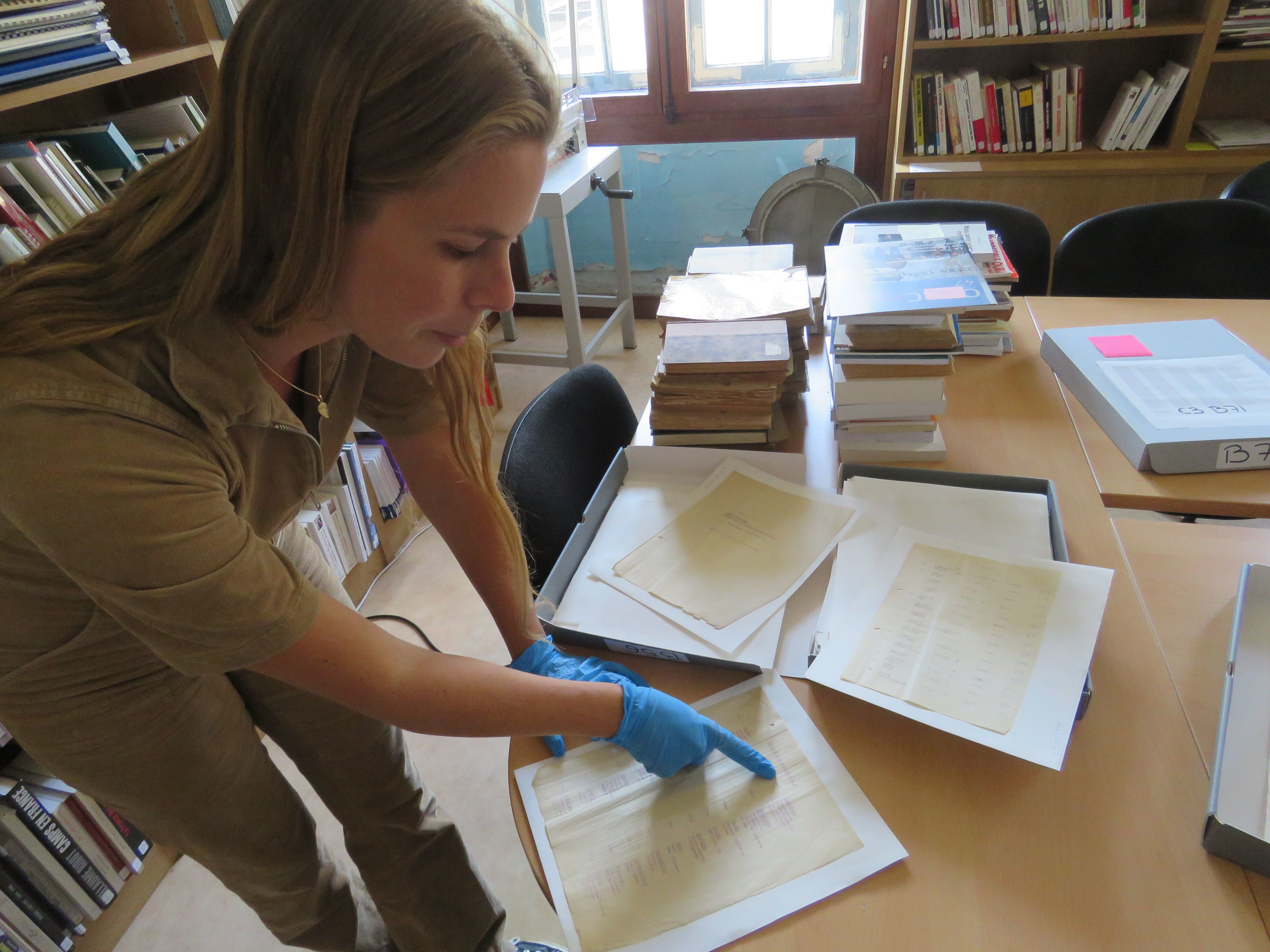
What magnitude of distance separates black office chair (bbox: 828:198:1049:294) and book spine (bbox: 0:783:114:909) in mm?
1948

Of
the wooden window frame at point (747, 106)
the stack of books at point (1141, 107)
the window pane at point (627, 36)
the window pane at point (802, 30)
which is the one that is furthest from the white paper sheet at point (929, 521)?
the window pane at point (627, 36)

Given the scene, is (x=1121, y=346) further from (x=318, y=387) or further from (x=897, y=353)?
(x=318, y=387)

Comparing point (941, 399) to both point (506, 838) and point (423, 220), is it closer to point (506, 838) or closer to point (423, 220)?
point (423, 220)

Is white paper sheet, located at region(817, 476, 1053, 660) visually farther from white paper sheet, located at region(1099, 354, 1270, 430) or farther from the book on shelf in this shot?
the book on shelf

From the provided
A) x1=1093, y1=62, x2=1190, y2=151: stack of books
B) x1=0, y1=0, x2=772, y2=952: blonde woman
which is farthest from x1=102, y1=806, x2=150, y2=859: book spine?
x1=1093, y1=62, x2=1190, y2=151: stack of books

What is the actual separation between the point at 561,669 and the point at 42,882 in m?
1.08

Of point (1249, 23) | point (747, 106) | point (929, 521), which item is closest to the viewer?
point (929, 521)

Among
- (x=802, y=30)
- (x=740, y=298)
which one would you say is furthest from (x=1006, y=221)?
(x=802, y=30)

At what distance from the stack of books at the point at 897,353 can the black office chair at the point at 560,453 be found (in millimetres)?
384

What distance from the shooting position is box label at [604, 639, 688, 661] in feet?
2.81

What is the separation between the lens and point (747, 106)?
294 centimetres

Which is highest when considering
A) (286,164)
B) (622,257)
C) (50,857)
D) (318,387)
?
(286,164)

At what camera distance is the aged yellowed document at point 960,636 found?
0.77 m

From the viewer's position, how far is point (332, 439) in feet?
3.07
